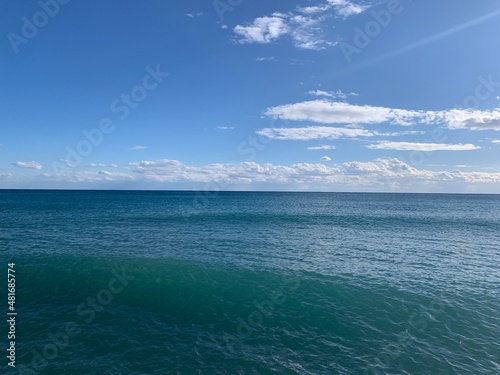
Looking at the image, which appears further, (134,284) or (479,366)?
(134,284)

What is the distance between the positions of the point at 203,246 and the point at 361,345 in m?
30.3

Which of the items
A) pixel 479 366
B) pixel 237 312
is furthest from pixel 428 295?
pixel 237 312

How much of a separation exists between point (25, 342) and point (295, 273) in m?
23.5

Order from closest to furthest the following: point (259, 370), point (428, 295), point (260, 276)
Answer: point (259, 370) < point (428, 295) < point (260, 276)

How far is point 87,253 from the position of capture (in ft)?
126

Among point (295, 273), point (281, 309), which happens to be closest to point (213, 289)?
point (281, 309)

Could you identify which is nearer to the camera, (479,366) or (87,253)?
(479,366)

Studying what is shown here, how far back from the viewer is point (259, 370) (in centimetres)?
1581

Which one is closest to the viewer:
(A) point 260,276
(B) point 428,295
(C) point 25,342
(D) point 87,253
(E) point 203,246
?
(C) point 25,342

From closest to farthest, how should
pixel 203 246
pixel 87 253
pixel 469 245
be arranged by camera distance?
Result: pixel 87 253
pixel 203 246
pixel 469 245

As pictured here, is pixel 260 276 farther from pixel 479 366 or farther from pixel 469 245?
pixel 469 245

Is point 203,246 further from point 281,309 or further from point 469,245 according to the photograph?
point 469,245

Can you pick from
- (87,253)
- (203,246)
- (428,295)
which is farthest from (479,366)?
(87,253)

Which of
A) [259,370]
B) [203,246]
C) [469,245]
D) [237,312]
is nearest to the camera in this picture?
[259,370]
